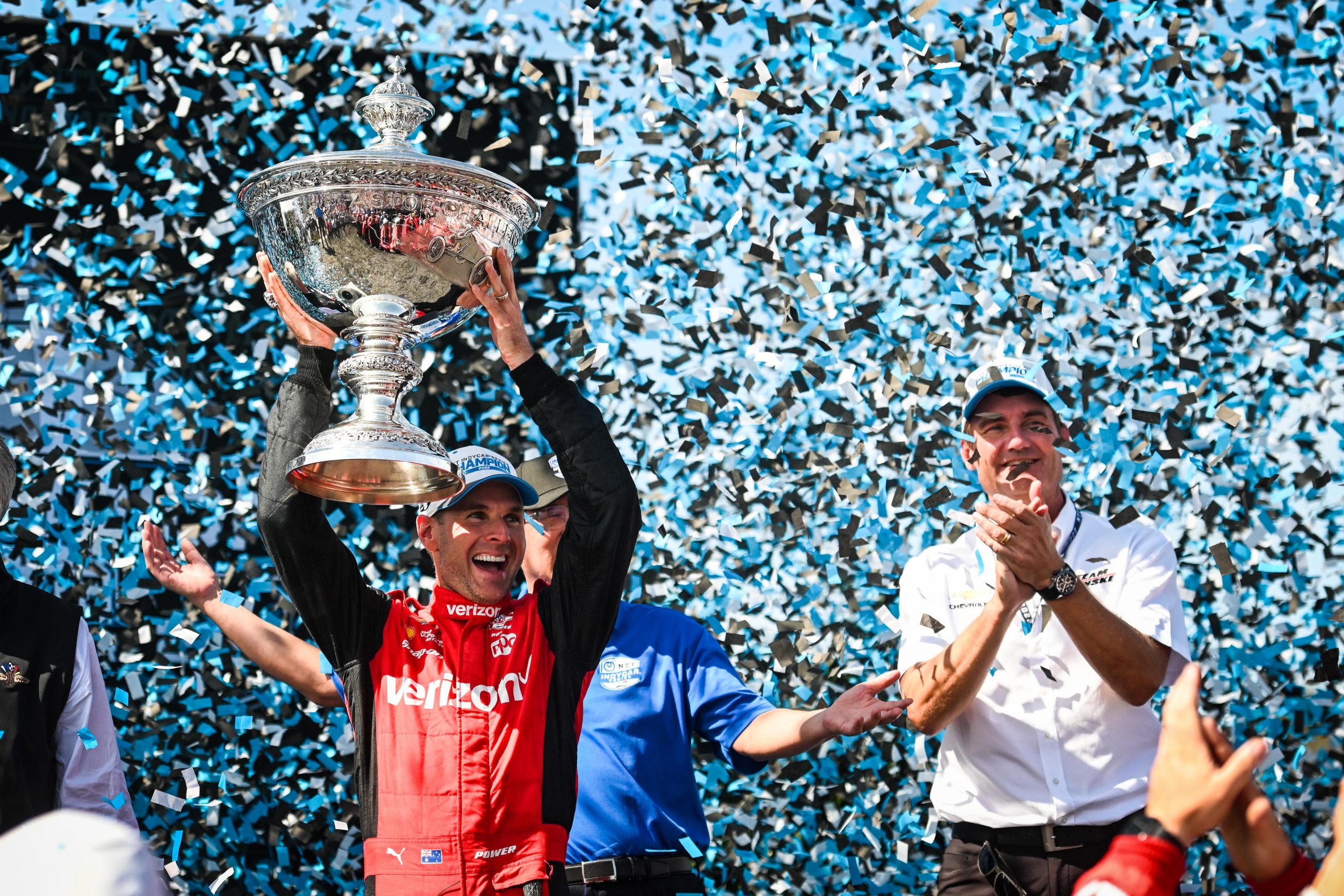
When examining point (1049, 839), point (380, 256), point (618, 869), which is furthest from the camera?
point (618, 869)

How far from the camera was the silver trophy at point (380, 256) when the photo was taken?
2.56 m

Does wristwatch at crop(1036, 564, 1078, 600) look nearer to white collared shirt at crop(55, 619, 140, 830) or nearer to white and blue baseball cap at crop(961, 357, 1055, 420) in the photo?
white and blue baseball cap at crop(961, 357, 1055, 420)

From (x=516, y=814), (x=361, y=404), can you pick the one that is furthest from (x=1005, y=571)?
(x=361, y=404)

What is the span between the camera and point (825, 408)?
4.57m

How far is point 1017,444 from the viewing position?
3248 mm

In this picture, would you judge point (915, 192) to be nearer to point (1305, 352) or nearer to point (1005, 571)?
point (1305, 352)

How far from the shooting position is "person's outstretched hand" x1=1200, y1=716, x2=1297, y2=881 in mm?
1511

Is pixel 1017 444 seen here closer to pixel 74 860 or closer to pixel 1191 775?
pixel 1191 775

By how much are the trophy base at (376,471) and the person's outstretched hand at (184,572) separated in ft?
2.30

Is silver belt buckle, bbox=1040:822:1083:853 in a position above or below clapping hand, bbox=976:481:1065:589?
below

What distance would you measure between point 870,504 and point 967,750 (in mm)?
1448

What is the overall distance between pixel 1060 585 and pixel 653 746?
3.49 ft

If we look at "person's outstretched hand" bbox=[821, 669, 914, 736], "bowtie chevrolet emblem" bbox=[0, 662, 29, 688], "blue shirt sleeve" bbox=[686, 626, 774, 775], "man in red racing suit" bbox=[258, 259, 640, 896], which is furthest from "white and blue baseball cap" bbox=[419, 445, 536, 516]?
"bowtie chevrolet emblem" bbox=[0, 662, 29, 688]

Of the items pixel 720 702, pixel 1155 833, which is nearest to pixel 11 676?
pixel 720 702
